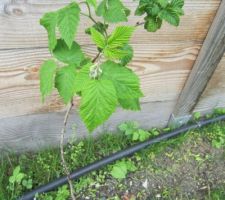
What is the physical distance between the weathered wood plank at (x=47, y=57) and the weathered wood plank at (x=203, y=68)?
37 mm

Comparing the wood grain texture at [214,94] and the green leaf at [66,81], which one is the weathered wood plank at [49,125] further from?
the green leaf at [66,81]

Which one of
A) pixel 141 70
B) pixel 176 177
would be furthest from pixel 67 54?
pixel 176 177

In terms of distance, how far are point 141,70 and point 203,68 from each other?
34 centimetres

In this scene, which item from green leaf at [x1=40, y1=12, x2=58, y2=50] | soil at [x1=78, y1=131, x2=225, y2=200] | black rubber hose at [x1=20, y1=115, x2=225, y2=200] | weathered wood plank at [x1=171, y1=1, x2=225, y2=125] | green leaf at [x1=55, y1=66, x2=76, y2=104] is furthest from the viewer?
soil at [x1=78, y1=131, x2=225, y2=200]

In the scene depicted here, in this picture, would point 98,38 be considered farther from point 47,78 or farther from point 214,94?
point 214,94

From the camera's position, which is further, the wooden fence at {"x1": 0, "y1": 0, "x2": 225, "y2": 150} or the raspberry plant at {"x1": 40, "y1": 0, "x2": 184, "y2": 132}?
the wooden fence at {"x1": 0, "y1": 0, "x2": 225, "y2": 150}

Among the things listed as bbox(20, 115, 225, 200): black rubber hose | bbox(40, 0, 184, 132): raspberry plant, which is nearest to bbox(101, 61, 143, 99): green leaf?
bbox(40, 0, 184, 132): raspberry plant

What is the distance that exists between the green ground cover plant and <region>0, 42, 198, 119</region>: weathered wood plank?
0.31 m

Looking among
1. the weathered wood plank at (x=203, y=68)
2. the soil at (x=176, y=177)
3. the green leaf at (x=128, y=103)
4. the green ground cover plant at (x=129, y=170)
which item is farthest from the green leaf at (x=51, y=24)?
the soil at (x=176, y=177)

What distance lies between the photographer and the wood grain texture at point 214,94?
7.04 ft

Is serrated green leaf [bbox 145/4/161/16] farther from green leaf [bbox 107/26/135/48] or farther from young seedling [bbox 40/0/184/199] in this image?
green leaf [bbox 107/26/135/48]

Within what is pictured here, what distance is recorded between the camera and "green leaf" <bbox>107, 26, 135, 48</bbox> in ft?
3.15

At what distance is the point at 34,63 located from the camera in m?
1.60

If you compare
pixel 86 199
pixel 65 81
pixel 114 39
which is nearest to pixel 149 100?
pixel 86 199
